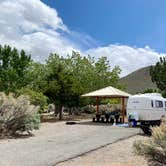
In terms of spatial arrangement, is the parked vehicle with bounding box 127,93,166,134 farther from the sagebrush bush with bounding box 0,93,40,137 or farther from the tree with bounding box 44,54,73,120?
the sagebrush bush with bounding box 0,93,40,137

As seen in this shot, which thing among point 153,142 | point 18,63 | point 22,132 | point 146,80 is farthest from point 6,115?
point 146,80

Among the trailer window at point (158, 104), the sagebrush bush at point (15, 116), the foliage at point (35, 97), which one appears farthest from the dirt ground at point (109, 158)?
the foliage at point (35, 97)

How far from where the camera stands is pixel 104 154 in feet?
39.0

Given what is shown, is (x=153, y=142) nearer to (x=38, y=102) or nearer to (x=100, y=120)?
(x=38, y=102)

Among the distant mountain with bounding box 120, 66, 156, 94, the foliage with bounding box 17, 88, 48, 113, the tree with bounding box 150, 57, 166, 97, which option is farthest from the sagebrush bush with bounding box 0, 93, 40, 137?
the distant mountain with bounding box 120, 66, 156, 94

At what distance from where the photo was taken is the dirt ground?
10.2 metres

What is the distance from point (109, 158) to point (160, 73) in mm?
35147

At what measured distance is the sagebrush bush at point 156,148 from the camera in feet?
27.9

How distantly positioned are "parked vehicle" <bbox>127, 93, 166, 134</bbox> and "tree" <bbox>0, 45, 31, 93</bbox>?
870 cm

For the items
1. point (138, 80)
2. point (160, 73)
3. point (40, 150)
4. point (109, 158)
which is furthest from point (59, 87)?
point (138, 80)

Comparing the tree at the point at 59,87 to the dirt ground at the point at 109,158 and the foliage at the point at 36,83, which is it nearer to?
the foliage at the point at 36,83

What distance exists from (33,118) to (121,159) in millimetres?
7163

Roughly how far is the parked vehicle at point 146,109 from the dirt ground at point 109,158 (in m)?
9.18

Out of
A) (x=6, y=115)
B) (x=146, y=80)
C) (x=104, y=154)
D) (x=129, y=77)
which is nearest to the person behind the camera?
(x=104, y=154)
